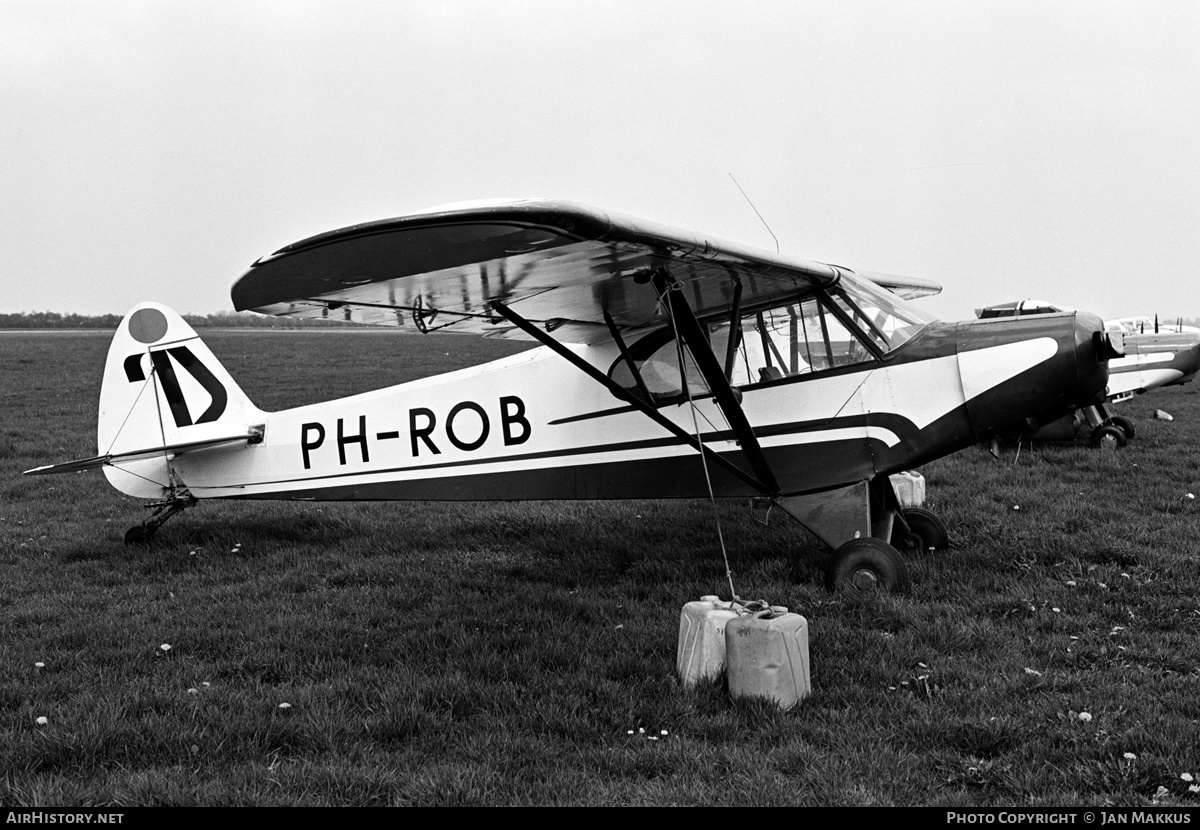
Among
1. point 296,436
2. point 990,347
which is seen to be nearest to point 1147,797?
point 990,347

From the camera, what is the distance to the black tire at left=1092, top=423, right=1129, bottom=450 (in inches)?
475

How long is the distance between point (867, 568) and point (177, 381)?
6.15 meters

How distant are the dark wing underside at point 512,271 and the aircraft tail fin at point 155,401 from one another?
229 centimetres

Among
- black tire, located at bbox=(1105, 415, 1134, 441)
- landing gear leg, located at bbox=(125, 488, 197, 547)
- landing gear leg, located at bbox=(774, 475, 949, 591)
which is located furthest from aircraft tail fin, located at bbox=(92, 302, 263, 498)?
black tire, located at bbox=(1105, 415, 1134, 441)

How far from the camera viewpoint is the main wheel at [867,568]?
19.9 feet

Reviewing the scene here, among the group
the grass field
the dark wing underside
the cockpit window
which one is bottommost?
the grass field

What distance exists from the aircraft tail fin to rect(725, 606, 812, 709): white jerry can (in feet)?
17.8

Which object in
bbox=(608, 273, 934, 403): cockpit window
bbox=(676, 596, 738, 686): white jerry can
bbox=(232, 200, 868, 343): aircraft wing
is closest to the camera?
bbox=(232, 200, 868, 343): aircraft wing

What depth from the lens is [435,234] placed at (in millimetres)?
4312

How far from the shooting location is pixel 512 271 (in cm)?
538

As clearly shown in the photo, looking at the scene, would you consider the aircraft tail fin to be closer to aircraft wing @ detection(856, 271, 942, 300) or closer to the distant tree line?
aircraft wing @ detection(856, 271, 942, 300)

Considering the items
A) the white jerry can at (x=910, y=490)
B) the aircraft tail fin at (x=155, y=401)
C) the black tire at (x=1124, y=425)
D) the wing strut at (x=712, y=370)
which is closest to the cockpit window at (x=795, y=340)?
the wing strut at (x=712, y=370)

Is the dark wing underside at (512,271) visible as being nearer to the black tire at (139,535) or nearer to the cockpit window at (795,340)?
the cockpit window at (795,340)

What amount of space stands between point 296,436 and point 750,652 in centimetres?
518
